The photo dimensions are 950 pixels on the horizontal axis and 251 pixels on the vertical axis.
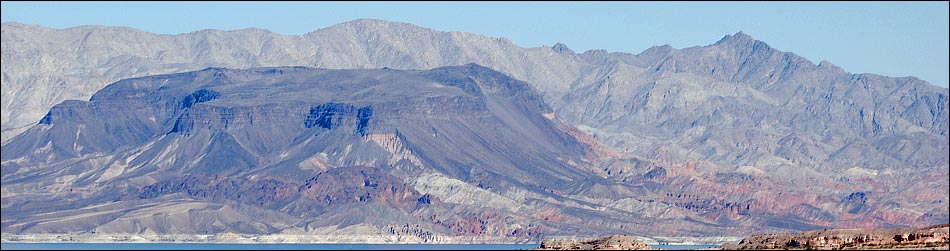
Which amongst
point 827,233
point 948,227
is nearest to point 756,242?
point 827,233

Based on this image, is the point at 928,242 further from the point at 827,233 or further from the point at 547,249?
the point at 547,249

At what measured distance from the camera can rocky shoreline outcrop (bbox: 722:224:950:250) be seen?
474 feet

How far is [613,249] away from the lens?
157500mm

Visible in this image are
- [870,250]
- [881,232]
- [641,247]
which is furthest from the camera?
[641,247]

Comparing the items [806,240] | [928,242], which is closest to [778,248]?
[806,240]

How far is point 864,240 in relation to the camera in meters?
150

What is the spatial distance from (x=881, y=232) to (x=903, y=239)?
3.84m

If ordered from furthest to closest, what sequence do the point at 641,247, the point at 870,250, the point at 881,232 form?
the point at 641,247 < the point at 881,232 < the point at 870,250

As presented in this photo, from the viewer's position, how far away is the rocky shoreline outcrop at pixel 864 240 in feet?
474

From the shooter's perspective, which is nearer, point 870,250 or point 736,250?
point 870,250

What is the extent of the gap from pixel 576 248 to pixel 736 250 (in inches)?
526

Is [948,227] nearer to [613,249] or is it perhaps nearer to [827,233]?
[827,233]

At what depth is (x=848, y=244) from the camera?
5930 inches

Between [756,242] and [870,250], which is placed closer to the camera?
[870,250]
